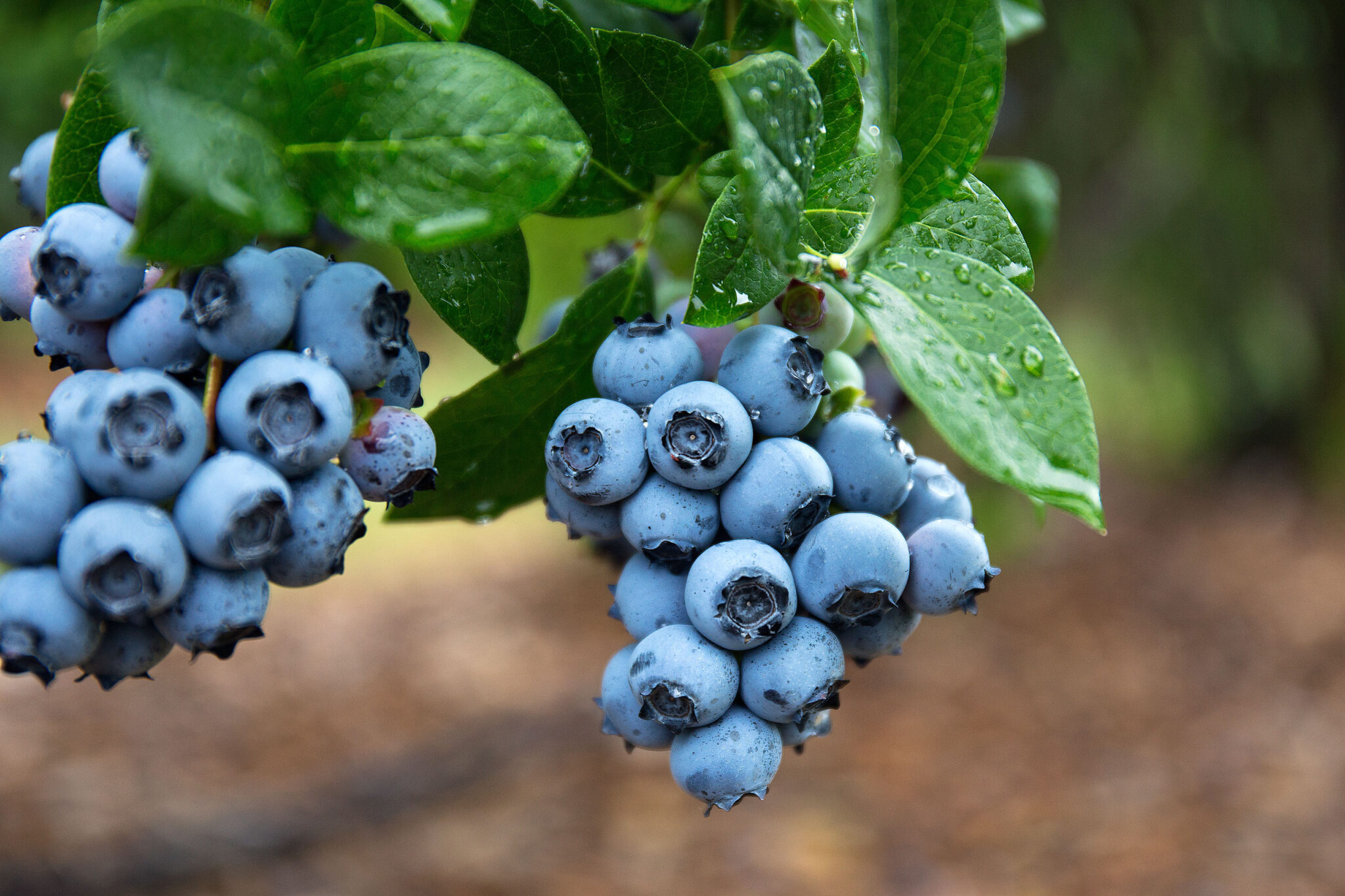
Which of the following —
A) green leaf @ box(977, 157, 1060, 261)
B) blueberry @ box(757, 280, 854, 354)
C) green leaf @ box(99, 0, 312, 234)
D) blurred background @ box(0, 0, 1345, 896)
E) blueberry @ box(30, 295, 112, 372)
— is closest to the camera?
green leaf @ box(99, 0, 312, 234)

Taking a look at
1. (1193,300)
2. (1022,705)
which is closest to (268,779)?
(1022,705)

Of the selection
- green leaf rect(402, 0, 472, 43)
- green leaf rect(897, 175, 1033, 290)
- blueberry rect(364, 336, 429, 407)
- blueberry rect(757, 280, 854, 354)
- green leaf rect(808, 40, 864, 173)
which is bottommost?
blueberry rect(364, 336, 429, 407)

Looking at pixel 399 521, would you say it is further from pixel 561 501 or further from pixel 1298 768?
pixel 1298 768

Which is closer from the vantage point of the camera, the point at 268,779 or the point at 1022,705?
the point at 268,779

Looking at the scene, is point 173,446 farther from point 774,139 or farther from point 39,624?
point 774,139

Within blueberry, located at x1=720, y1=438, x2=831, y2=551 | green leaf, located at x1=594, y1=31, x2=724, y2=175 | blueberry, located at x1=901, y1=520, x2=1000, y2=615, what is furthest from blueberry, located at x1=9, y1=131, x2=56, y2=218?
blueberry, located at x1=901, y1=520, x2=1000, y2=615

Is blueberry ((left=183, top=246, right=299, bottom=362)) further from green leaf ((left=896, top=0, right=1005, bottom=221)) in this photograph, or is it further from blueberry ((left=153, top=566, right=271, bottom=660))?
green leaf ((left=896, top=0, right=1005, bottom=221))
